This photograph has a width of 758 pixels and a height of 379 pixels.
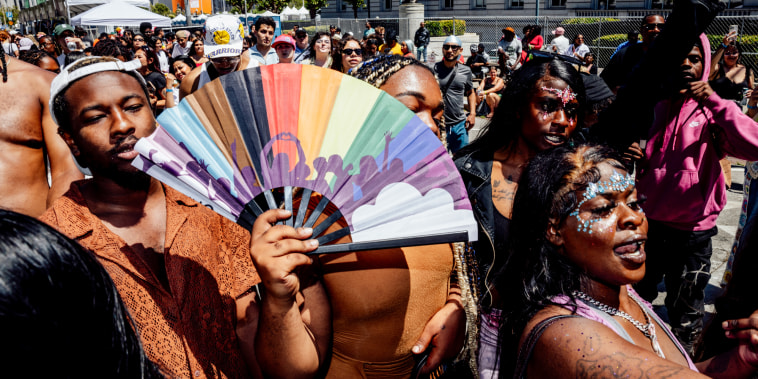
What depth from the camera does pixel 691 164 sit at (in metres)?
3.14

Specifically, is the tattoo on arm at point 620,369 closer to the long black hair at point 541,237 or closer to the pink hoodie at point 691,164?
the long black hair at point 541,237

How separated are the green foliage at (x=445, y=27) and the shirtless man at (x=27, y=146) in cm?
2625

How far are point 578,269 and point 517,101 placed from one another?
114cm

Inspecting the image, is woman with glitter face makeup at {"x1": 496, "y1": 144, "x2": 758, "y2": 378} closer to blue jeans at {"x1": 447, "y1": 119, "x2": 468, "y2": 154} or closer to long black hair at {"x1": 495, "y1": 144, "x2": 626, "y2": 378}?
long black hair at {"x1": 495, "y1": 144, "x2": 626, "y2": 378}

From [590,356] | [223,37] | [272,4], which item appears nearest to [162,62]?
[223,37]

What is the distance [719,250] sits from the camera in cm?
496

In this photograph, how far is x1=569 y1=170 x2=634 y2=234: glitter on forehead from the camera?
1629 millimetres

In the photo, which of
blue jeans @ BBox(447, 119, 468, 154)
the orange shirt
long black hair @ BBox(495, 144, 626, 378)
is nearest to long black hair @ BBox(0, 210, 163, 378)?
the orange shirt

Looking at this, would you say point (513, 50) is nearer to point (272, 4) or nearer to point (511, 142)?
point (511, 142)

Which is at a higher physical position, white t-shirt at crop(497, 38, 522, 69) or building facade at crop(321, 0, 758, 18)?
building facade at crop(321, 0, 758, 18)

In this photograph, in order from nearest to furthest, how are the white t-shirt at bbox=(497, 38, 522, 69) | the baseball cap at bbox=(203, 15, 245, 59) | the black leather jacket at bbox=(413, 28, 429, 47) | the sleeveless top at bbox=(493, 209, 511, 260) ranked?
the sleeveless top at bbox=(493, 209, 511, 260), the baseball cap at bbox=(203, 15, 245, 59), the white t-shirt at bbox=(497, 38, 522, 69), the black leather jacket at bbox=(413, 28, 429, 47)

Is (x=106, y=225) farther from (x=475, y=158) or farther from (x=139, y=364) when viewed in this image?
(x=475, y=158)

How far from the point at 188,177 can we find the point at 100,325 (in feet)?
2.45

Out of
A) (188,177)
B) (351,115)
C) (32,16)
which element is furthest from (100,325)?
(32,16)
